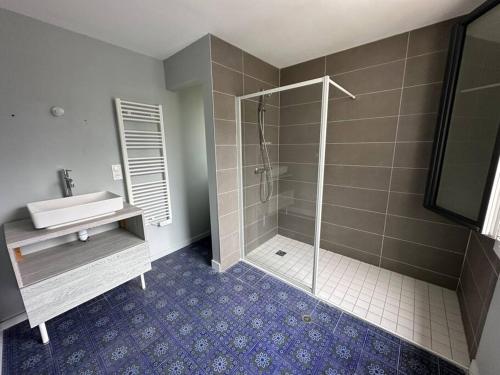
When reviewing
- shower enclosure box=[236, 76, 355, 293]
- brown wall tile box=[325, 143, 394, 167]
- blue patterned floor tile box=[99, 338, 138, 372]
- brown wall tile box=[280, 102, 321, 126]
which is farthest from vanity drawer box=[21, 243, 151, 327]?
brown wall tile box=[325, 143, 394, 167]

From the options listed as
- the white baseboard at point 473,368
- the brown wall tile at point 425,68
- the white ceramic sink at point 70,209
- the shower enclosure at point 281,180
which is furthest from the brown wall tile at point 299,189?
the white ceramic sink at point 70,209

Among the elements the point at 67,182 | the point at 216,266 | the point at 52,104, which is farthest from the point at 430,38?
the point at 67,182

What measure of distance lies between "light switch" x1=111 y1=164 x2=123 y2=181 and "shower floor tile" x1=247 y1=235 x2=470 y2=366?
1.71m

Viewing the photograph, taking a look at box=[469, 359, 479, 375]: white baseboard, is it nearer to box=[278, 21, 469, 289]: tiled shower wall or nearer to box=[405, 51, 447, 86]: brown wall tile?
box=[278, 21, 469, 289]: tiled shower wall

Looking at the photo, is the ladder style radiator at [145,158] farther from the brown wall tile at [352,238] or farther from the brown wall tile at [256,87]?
the brown wall tile at [352,238]

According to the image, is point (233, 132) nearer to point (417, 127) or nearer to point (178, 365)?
point (417, 127)

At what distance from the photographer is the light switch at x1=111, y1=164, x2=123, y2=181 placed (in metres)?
2.02

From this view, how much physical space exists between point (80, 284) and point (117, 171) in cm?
105

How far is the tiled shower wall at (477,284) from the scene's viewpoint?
1225mm

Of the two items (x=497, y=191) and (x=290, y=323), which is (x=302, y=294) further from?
(x=497, y=191)

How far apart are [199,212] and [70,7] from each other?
2302 millimetres

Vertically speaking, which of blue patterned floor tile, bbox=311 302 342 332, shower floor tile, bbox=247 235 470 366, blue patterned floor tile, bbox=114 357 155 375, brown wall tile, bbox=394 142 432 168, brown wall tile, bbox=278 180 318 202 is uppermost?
brown wall tile, bbox=394 142 432 168

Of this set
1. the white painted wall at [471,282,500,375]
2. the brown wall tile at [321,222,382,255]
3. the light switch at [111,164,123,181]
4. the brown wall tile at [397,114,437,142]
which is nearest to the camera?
the white painted wall at [471,282,500,375]

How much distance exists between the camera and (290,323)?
5.26ft
